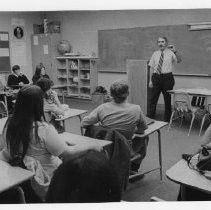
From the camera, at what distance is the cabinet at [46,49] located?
632cm

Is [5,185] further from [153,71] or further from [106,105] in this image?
[153,71]

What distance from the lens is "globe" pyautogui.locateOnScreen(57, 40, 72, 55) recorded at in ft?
21.0

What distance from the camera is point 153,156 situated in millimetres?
3121

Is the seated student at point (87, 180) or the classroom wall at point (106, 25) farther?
the classroom wall at point (106, 25)

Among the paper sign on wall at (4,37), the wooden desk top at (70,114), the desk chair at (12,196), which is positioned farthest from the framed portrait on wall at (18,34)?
the desk chair at (12,196)

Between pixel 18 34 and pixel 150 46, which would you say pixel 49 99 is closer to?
pixel 150 46

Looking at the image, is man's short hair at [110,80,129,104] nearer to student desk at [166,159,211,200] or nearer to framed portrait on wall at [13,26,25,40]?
student desk at [166,159,211,200]

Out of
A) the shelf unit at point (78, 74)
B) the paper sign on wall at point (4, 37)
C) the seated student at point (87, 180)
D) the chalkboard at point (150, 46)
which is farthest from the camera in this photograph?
the shelf unit at point (78, 74)

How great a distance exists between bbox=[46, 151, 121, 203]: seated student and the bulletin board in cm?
511

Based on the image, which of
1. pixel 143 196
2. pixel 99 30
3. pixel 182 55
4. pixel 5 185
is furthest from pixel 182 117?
pixel 5 185

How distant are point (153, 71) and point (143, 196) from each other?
7.70ft

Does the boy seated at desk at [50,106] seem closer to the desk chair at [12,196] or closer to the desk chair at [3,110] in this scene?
the desk chair at [3,110]

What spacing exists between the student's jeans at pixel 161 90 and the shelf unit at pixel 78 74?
2082mm

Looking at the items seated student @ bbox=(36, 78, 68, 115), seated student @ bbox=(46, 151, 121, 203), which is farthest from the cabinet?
seated student @ bbox=(46, 151, 121, 203)
